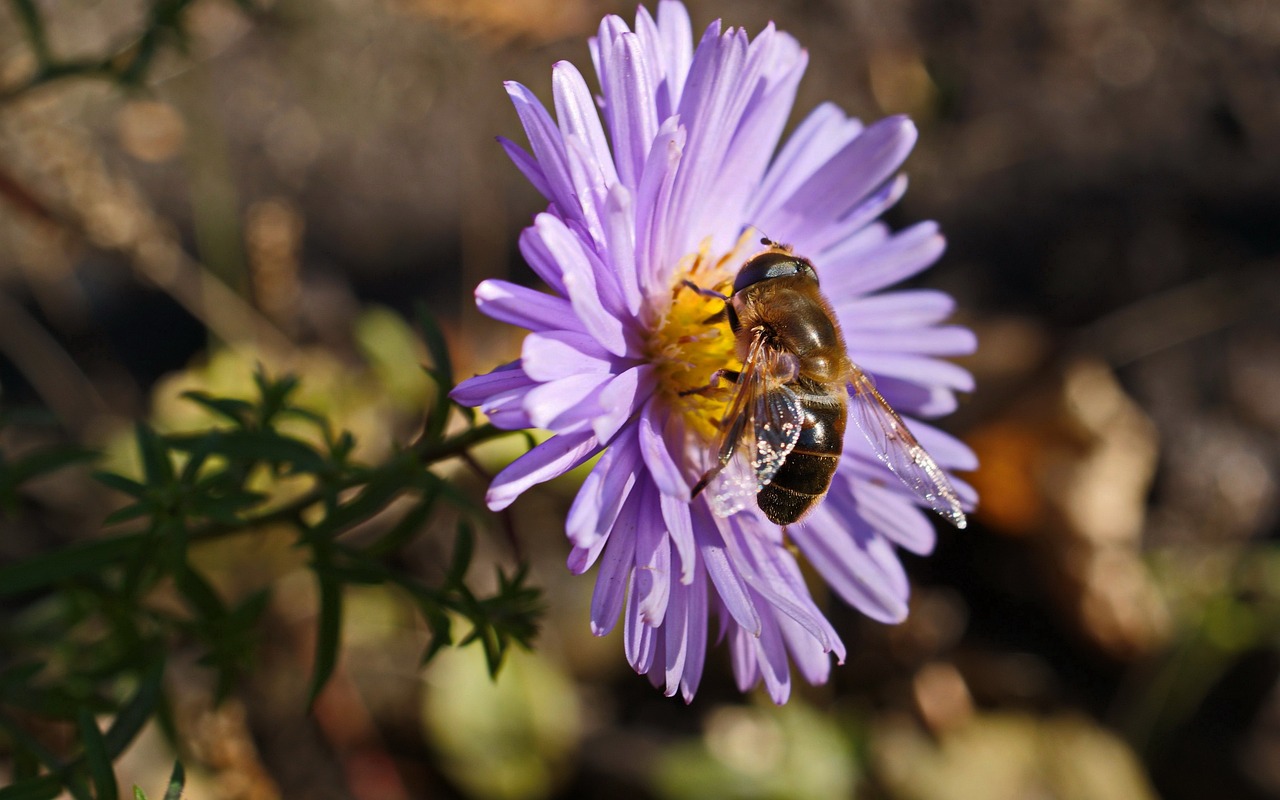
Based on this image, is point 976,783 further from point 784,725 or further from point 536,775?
point 536,775

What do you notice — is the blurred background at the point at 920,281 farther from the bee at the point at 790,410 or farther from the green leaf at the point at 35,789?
the bee at the point at 790,410

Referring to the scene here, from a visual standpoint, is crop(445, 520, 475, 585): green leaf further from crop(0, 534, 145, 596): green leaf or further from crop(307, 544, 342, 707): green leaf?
crop(0, 534, 145, 596): green leaf

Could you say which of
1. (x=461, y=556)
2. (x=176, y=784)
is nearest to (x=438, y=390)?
(x=461, y=556)

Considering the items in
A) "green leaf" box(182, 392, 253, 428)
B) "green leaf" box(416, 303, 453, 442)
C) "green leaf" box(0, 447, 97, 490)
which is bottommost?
"green leaf" box(416, 303, 453, 442)

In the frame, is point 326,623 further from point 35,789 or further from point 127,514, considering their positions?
point 35,789

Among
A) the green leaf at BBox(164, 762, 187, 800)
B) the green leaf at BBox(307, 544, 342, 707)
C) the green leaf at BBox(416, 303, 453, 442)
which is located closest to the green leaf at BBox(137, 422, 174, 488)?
the green leaf at BBox(307, 544, 342, 707)

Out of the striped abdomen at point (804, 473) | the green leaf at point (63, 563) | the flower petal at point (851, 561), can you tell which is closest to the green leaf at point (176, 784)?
the green leaf at point (63, 563)
